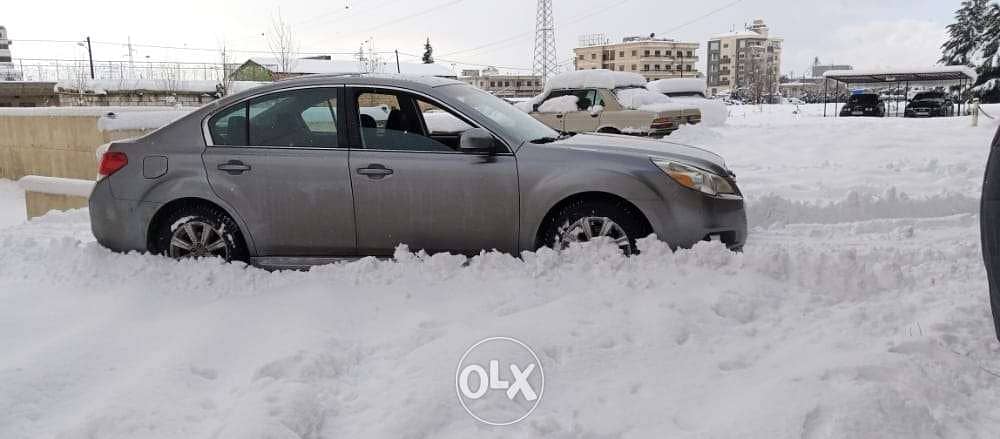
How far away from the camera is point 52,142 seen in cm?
1537

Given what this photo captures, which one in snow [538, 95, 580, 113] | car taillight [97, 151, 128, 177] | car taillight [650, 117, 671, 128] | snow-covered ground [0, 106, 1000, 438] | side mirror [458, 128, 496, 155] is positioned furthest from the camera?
snow [538, 95, 580, 113]

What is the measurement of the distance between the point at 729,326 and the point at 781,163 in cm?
850

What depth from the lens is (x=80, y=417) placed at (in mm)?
3121

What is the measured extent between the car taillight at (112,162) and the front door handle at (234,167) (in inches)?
32.2

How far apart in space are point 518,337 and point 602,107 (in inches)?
481

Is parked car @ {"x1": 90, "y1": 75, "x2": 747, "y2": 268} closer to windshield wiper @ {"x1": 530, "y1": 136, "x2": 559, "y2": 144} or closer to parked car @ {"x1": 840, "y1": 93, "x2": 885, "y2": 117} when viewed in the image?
windshield wiper @ {"x1": 530, "y1": 136, "x2": 559, "y2": 144}

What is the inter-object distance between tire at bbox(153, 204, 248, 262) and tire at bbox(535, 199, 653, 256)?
2237 millimetres

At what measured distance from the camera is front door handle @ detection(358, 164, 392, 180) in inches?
198

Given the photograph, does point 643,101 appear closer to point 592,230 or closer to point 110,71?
point 592,230

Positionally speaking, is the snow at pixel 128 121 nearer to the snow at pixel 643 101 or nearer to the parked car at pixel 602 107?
the parked car at pixel 602 107

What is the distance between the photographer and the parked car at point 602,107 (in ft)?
49.5

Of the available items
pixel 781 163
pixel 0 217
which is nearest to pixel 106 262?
pixel 781 163

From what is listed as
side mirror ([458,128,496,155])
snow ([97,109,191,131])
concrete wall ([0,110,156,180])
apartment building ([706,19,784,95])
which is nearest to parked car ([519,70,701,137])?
snow ([97,109,191,131])

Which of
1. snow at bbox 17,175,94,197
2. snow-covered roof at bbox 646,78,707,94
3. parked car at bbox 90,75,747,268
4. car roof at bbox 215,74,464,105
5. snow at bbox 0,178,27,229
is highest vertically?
snow-covered roof at bbox 646,78,707,94
